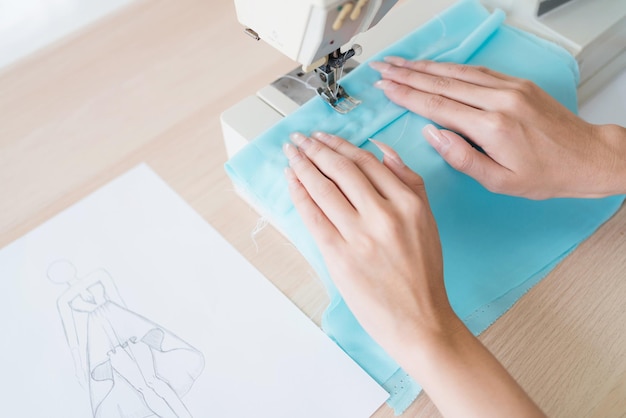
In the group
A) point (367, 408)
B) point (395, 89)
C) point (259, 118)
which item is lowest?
point (367, 408)

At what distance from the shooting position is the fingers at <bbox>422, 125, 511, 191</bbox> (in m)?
0.79

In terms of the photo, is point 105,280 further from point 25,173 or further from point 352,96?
point 352,96

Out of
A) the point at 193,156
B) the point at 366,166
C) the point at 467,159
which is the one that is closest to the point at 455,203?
the point at 467,159

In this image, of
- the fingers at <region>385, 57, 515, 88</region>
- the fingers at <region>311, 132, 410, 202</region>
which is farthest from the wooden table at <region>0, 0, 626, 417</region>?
the fingers at <region>385, 57, 515, 88</region>

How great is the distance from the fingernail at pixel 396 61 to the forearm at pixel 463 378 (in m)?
0.45

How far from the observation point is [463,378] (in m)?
0.65

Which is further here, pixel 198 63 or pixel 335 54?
pixel 198 63

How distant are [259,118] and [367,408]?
18.2 inches

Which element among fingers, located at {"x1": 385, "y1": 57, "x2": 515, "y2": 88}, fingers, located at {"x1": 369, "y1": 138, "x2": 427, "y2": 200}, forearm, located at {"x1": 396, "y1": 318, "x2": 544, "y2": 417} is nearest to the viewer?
forearm, located at {"x1": 396, "y1": 318, "x2": 544, "y2": 417}

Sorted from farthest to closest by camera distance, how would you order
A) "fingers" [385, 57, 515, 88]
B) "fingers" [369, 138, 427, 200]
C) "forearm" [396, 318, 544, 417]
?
"fingers" [385, 57, 515, 88], "fingers" [369, 138, 427, 200], "forearm" [396, 318, 544, 417]

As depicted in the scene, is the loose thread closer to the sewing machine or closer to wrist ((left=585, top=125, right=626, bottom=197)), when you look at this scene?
the sewing machine

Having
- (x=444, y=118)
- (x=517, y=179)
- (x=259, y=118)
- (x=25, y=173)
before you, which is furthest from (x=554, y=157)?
(x=25, y=173)

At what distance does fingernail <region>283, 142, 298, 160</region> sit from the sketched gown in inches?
12.3

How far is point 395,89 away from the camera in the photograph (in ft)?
2.85
